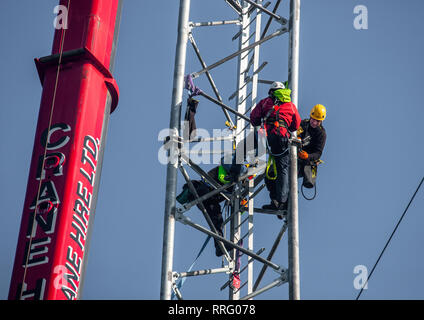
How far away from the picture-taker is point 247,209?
15844 mm

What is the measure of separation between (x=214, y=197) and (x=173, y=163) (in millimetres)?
2573

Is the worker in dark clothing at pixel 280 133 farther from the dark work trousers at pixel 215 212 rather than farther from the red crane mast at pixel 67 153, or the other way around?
the red crane mast at pixel 67 153

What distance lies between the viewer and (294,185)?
1392 centimetres

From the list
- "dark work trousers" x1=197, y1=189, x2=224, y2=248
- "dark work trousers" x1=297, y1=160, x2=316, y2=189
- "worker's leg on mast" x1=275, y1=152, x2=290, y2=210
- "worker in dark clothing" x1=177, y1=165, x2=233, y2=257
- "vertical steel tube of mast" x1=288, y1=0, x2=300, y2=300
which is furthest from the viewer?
"dark work trousers" x1=197, y1=189, x2=224, y2=248

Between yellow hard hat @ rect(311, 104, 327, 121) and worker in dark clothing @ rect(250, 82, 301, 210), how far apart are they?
1.83 metres

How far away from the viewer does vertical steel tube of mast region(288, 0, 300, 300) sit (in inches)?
518

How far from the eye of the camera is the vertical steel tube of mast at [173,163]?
522 inches

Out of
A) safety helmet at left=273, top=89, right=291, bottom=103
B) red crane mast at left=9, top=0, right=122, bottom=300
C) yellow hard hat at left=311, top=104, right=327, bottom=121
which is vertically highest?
yellow hard hat at left=311, top=104, right=327, bottom=121

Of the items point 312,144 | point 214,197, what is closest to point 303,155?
point 312,144

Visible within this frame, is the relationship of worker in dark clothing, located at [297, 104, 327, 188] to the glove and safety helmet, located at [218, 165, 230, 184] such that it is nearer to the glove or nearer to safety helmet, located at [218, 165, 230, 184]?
the glove

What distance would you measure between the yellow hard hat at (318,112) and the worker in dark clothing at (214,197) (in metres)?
2.14

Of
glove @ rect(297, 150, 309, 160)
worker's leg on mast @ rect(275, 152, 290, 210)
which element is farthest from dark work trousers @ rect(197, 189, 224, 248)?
worker's leg on mast @ rect(275, 152, 290, 210)

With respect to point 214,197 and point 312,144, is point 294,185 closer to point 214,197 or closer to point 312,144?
point 312,144
